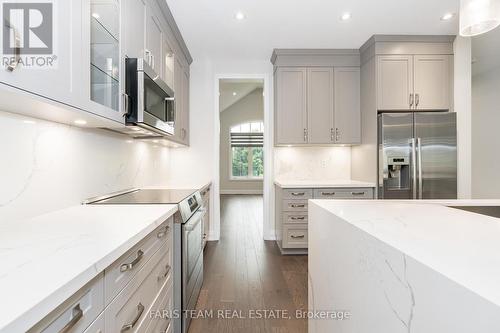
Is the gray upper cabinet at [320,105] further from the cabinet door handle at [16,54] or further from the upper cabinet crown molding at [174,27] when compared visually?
the cabinet door handle at [16,54]

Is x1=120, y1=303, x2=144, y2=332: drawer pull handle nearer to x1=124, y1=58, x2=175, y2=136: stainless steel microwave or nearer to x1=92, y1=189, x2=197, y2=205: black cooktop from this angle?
x1=92, y1=189, x2=197, y2=205: black cooktop

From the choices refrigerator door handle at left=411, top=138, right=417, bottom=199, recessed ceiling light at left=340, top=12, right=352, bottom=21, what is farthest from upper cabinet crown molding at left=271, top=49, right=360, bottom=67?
refrigerator door handle at left=411, top=138, right=417, bottom=199

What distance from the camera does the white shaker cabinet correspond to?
2.56 ft

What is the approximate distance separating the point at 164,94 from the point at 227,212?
411 cm

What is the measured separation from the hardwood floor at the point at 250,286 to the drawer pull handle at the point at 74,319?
1320mm

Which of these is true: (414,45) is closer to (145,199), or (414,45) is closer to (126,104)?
(126,104)

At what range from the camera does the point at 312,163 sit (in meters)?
3.71

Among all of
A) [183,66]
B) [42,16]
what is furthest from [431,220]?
[183,66]

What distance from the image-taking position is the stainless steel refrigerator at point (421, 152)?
2873mm

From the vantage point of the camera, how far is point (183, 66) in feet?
10.4

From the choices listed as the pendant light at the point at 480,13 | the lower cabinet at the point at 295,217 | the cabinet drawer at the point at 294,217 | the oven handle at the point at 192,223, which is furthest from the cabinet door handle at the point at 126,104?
the cabinet drawer at the point at 294,217

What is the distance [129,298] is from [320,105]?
3099 mm

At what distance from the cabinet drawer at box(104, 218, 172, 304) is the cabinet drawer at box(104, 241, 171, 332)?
3 cm

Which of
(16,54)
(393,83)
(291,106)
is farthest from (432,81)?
(16,54)
